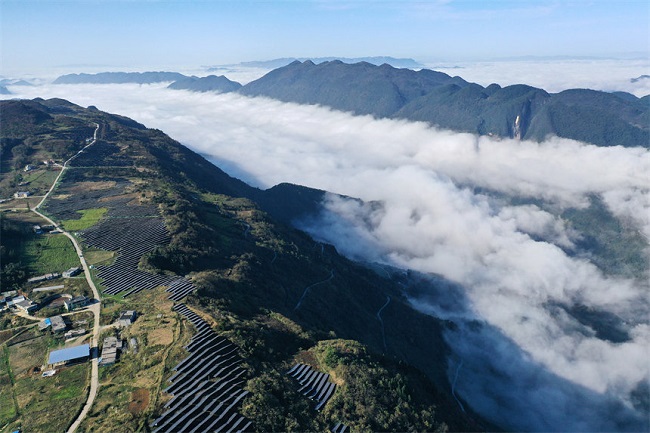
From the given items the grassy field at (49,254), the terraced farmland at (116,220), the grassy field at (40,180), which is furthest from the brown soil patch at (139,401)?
the grassy field at (40,180)

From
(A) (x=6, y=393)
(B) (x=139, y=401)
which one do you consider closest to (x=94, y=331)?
(A) (x=6, y=393)

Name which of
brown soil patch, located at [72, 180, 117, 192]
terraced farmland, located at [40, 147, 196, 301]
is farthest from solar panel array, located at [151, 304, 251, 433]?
brown soil patch, located at [72, 180, 117, 192]

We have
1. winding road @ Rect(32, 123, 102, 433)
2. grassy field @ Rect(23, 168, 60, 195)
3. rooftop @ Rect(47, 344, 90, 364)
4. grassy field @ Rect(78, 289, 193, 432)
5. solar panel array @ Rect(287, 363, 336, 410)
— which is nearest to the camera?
grassy field @ Rect(78, 289, 193, 432)

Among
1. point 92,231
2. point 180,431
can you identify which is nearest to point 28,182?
point 92,231

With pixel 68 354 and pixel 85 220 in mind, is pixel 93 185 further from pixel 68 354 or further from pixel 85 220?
pixel 68 354

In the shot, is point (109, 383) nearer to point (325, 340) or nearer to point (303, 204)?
point (325, 340)

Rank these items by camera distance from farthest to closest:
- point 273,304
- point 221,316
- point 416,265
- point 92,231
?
point 416,265 → point 92,231 → point 273,304 → point 221,316

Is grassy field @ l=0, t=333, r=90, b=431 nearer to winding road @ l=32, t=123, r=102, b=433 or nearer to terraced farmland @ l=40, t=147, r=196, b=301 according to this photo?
winding road @ l=32, t=123, r=102, b=433
